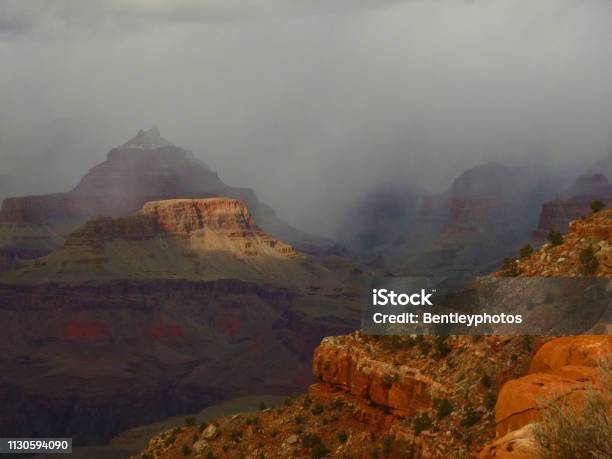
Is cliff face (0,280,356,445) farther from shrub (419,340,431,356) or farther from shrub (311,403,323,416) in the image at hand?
shrub (419,340,431,356)

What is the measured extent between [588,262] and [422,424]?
689 cm

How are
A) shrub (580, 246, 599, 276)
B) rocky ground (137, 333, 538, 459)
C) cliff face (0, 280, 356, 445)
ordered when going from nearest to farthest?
1. rocky ground (137, 333, 538, 459)
2. shrub (580, 246, 599, 276)
3. cliff face (0, 280, 356, 445)

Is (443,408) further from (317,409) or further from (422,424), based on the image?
(317,409)

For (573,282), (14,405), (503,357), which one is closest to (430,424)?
(503,357)

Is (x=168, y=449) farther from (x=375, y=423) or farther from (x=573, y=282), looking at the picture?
(x=573, y=282)

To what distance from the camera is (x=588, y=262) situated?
103ft

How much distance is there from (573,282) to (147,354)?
167m

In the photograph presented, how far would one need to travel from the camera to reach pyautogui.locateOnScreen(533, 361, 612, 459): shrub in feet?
57.2

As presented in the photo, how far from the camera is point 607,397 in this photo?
62.9 feet

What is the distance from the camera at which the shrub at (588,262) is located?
3112 centimetres

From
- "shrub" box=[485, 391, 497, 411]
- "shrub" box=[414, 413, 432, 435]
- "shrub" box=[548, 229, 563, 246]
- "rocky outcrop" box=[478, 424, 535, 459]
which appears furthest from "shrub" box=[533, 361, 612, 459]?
"shrub" box=[548, 229, 563, 246]

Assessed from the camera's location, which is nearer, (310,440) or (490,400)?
(490,400)

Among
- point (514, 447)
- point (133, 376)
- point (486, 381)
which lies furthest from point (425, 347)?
point (133, 376)

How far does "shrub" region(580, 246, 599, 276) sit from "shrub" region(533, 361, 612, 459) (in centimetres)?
1316
